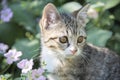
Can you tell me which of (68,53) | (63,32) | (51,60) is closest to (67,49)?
(68,53)

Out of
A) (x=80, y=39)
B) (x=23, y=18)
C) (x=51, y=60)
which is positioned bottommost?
(x=51, y=60)

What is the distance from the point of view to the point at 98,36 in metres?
5.25

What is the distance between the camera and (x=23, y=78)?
3775 mm

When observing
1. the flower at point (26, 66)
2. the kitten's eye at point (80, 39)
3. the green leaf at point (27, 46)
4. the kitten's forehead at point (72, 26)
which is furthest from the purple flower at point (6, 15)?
the flower at point (26, 66)

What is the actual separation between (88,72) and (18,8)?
2.03m

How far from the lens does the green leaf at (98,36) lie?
5.13 metres

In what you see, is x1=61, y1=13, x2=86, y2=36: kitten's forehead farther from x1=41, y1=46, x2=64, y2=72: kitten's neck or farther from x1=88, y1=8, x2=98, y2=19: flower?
x1=88, y1=8, x2=98, y2=19: flower

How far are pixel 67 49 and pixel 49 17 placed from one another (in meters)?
0.39

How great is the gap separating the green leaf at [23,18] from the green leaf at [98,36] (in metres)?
0.84

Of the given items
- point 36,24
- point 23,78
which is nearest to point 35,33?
point 36,24

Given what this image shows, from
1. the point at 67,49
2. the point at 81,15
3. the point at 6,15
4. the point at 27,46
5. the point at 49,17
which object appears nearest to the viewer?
the point at 67,49

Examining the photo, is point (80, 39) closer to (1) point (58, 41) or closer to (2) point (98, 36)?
(1) point (58, 41)

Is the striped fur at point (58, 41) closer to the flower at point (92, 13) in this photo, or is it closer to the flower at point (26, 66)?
the flower at point (26, 66)

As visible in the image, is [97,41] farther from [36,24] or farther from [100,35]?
[36,24]
